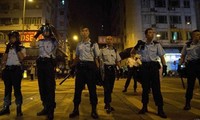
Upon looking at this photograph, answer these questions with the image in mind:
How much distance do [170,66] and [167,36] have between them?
594 centimetres

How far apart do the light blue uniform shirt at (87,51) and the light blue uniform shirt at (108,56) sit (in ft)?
2.92

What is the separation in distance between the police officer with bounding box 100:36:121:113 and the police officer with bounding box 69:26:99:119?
677 millimetres

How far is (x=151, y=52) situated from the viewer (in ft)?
21.9

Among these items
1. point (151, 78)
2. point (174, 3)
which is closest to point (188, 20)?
point (174, 3)

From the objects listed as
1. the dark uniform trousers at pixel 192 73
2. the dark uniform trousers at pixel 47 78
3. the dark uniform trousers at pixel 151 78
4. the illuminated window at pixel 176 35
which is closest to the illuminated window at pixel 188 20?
the illuminated window at pixel 176 35

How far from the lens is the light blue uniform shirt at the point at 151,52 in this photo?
6.63 metres

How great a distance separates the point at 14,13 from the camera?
41625 mm

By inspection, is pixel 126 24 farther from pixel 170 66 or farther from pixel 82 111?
pixel 82 111

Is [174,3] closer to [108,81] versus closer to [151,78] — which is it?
[108,81]

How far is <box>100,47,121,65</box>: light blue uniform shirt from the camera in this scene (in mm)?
7328

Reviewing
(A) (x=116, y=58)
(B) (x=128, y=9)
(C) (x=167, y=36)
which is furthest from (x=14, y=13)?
(A) (x=116, y=58)

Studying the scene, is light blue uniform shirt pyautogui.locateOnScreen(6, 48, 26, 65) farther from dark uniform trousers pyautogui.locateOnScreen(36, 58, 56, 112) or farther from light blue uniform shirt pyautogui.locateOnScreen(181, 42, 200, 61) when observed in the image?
light blue uniform shirt pyautogui.locateOnScreen(181, 42, 200, 61)

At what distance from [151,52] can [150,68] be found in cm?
44

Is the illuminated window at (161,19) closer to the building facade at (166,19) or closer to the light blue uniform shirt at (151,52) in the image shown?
the building facade at (166,19)
